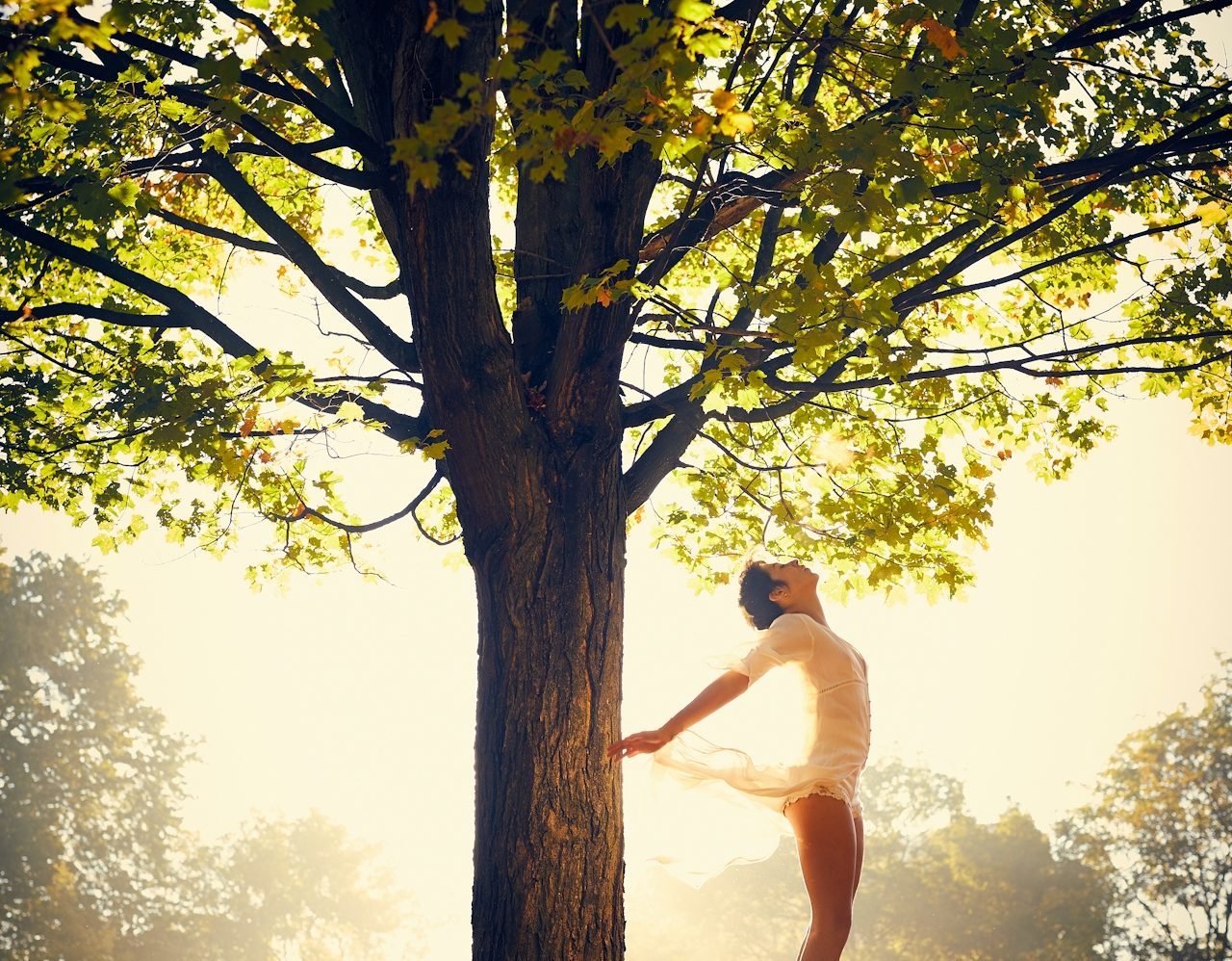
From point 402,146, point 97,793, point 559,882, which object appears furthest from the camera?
point 97,793

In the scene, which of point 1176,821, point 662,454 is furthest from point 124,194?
point 1176,821

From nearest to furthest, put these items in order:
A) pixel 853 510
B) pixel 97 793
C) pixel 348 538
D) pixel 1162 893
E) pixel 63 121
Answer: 1. pixel 63 121
2. pixel 853 510
3. pixel 348 538
4. pixel 1162 893
5. pixel 97 793

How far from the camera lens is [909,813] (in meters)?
47.7

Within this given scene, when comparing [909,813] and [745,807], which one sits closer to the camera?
[745,807]

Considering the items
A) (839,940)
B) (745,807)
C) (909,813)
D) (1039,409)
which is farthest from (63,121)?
(909,813)

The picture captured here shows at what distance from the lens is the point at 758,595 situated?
495 centimetres

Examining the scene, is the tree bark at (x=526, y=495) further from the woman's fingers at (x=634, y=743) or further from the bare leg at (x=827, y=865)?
the bare leg at (x=827, y=865)

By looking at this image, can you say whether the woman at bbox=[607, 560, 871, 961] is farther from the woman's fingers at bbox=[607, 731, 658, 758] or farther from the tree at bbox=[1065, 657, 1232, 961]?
the tree at bbox=[1065, 657, 1232, 961]

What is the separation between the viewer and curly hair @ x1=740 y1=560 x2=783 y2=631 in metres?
4.91

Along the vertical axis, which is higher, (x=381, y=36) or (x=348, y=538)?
(x=381, y=36)

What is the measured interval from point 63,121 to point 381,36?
5.91 ft

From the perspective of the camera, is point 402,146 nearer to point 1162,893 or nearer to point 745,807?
point 745,807

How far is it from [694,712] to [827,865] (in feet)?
3.00

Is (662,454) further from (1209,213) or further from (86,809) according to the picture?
(86,809)
